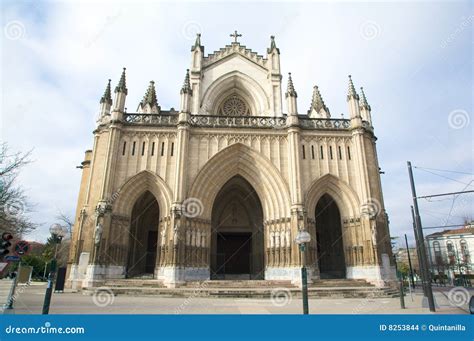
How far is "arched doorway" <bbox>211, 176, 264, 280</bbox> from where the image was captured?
23.0 m

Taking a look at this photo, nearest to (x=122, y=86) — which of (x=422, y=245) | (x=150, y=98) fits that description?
(x=150, y=98)

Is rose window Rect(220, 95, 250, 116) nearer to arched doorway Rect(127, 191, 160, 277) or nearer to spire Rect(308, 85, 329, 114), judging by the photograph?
spire Rect(308, 85, 329, 114)

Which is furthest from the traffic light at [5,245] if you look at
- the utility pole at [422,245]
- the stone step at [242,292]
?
the utility pole at [422,245]

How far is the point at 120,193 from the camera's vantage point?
1958cm

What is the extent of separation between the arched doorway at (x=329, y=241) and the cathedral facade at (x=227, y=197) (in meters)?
0.09

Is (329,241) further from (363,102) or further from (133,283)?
(133,283)

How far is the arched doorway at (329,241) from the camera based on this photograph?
22.0 metres

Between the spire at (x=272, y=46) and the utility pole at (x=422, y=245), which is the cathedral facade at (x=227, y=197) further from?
the spire at (x=272, y=46)

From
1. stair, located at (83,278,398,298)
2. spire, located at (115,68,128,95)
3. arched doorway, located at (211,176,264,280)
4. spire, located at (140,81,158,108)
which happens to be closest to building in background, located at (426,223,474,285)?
stair, located at (83,278,398,298)

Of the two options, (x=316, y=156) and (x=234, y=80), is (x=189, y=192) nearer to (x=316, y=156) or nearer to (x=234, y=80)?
(x=316, y=156)

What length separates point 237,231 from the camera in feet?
78.6

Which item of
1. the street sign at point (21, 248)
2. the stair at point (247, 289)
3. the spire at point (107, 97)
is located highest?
the spire at point (107, 97)

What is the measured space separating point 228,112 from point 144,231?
12642 millimetres

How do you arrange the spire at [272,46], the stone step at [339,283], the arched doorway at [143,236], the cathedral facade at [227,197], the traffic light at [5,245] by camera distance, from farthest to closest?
the spire at [272,46] < the arched doorway at [143,236] < the cathedral facade at [227,197] < the stone step at [339,283] < the traffic light at [5,245]
